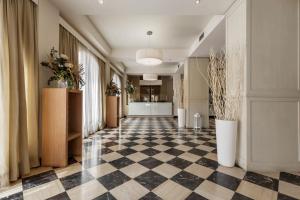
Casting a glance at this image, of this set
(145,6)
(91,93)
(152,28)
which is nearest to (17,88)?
(145,6)

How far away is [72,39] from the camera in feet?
11.9

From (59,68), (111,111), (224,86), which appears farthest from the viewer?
(111,111)

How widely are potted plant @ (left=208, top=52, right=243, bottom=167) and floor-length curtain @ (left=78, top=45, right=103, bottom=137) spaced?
10.9ft

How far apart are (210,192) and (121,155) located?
167 centimetres

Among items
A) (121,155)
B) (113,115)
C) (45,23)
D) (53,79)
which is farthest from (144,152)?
(113,115)

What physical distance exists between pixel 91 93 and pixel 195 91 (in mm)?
3666

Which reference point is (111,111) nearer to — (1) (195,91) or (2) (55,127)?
(1) (195,91)

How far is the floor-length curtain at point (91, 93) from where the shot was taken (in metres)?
4.33

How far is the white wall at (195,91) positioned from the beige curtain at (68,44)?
12.7 feet

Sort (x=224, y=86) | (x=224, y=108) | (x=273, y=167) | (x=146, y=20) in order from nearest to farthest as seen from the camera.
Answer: (x=273, y=167), (x=224, y=108), (x=224, y=86), (x=146, y=20)

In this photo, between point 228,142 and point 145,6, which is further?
point 145,6

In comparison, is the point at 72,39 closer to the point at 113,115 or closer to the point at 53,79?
the point at 53,79

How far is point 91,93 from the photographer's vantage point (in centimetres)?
480

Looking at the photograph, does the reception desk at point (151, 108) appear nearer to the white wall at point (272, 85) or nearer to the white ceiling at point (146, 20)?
the white ceiling at point (146, 20)
